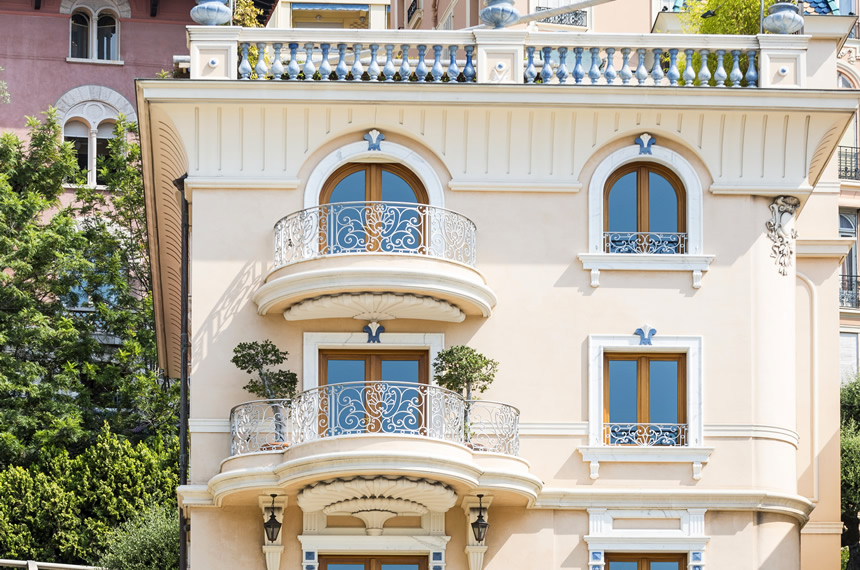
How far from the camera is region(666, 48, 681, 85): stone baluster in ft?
101

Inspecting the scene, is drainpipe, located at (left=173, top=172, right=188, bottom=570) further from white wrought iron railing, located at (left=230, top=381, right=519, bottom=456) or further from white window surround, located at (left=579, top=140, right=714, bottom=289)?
white window surround, located at (left=579, top=140, right=714, bottom=289)

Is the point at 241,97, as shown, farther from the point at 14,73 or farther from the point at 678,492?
the point at 14,73

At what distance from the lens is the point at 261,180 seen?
99.1 feet

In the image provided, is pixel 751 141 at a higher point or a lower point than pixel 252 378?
higher

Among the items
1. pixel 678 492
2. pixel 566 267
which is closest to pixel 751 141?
pixel 566 267

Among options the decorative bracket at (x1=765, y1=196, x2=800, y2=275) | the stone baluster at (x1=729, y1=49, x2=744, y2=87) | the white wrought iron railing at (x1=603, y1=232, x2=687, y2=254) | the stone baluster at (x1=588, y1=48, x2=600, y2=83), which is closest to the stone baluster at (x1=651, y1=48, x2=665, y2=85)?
the stone baluster at (x1=588, y1=48, x2=600, y2=83)

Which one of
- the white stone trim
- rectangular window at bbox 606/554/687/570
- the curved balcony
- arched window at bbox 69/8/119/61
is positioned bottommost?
rectangular window at bbox 606/554/687/570

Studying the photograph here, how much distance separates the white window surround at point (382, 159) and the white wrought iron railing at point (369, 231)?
1.85 feet

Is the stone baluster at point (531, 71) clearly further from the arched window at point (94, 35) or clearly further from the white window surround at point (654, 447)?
the arched window at point (94, 35)

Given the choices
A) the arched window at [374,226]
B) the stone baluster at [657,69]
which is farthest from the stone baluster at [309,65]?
the stone baluster at [657,69]

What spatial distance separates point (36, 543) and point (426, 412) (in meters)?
17.5

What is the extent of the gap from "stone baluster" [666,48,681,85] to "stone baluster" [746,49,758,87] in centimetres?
110

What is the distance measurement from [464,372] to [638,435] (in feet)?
9.51

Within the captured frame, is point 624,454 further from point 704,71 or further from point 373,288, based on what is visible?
point 704,71
